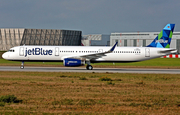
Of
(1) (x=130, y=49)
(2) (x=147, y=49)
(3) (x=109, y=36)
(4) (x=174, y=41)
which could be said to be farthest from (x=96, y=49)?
(3) (x=109, y=36)

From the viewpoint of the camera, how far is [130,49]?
41.0m

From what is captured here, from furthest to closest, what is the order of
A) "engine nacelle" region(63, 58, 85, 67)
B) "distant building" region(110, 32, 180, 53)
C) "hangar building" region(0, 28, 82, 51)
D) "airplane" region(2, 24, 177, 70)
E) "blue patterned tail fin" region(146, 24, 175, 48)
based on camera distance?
"distant building" region(110, 32, 180, 53)
"hangar building" region(0, 28, 82, 51)
"blue patterned tail fin" region(146, 24, 175, 48)
"airplane" region(2, 24, 177, 70)
"engine nacelle" region(63, 58, 85, 67)

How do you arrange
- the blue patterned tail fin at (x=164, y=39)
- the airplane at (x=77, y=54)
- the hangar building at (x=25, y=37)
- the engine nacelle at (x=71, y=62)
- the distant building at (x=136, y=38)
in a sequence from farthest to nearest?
1. the distant building at (x=136, y=38)
2. the hangar building at (x=25, y=37)
3. the blue patterned tail fin at (x=164, y=39)
4. the airplane at (x=77, y=54)
5. the engine nacelle at (x=71, y=62)

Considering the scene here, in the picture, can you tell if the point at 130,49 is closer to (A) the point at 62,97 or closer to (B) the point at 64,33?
(A) the point at 62,97

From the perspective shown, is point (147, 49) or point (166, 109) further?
point (147, 49)

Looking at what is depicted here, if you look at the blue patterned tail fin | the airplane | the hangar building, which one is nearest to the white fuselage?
the airplane

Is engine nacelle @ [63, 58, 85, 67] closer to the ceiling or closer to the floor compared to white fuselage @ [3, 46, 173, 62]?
closer to the floor

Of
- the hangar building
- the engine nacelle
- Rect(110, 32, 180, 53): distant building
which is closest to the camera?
the engine nacelle

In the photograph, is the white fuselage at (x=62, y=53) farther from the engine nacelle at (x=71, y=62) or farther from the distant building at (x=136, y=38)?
the distant building at (x=136, y=38)

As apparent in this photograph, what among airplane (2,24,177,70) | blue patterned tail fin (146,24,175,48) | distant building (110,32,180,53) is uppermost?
distant building (110,32,180,53)

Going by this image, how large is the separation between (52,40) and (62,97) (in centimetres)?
11475

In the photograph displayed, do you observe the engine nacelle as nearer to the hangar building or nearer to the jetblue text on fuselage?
the jetblue text on fuselage

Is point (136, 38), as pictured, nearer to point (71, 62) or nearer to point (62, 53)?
point (62, 53)

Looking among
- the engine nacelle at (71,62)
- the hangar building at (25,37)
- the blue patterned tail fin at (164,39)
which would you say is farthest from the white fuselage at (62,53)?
the hangar building at (25,37)
